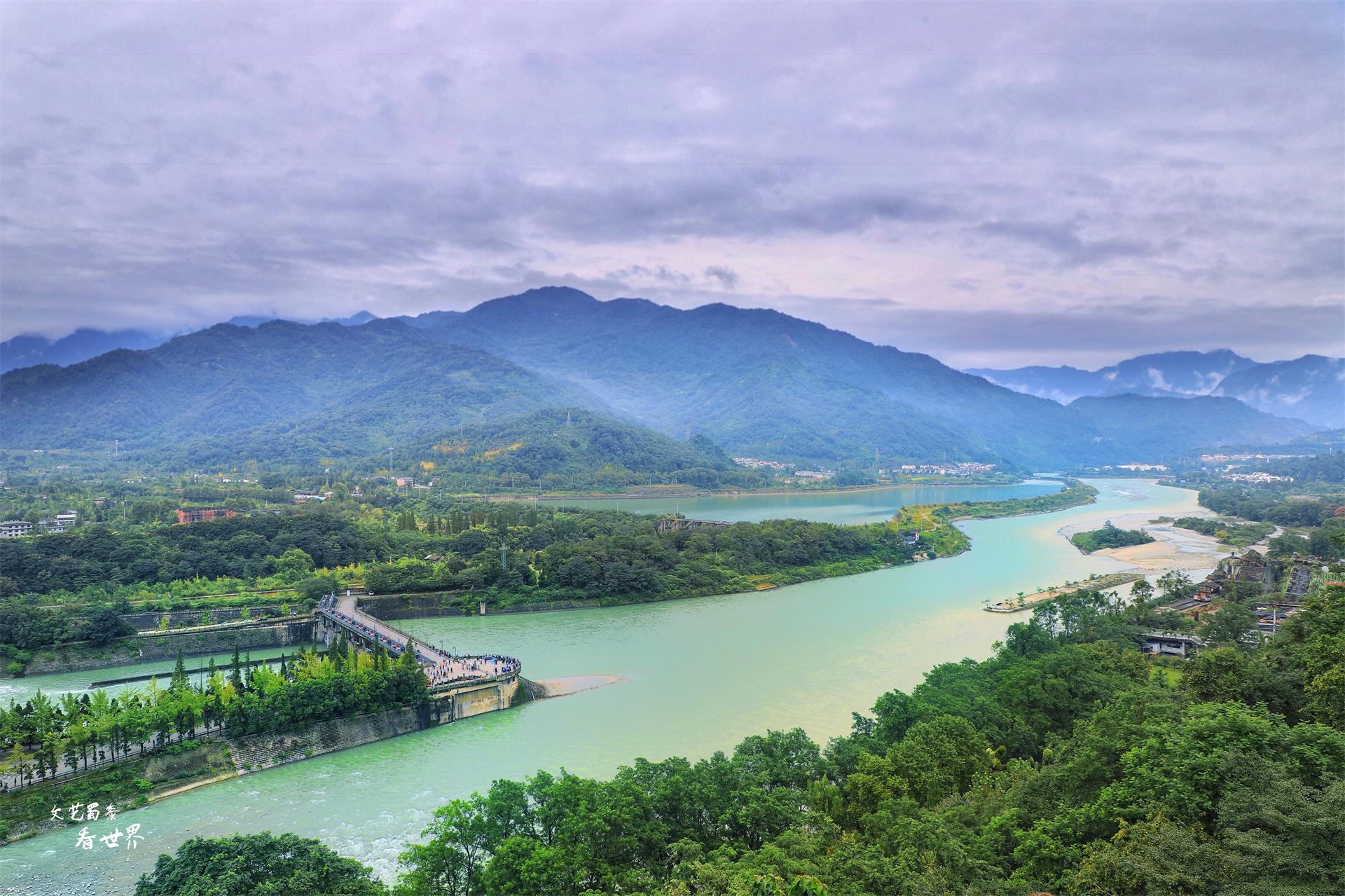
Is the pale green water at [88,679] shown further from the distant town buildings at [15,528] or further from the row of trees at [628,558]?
the distant town buildings at [15,528]

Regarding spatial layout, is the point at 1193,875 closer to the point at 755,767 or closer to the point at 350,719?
the point at 755,767

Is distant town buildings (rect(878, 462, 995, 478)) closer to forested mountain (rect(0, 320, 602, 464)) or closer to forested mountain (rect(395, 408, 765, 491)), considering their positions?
forested mountain (rect(395, 408, 765, 491))

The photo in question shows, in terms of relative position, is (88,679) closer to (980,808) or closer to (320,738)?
(320,738)

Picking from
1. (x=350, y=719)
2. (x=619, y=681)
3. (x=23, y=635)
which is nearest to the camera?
(x=350, y=719)

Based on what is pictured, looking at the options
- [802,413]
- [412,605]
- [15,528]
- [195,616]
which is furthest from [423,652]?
[802,413]

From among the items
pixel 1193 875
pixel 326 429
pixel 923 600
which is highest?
pixel 326 429

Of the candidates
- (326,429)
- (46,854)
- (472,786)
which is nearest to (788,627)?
(472,786)

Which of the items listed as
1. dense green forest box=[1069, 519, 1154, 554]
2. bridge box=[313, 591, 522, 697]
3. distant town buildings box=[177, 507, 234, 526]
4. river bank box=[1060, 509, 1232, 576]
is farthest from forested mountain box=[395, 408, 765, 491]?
bridge box=[313, 591, 522, 697]
